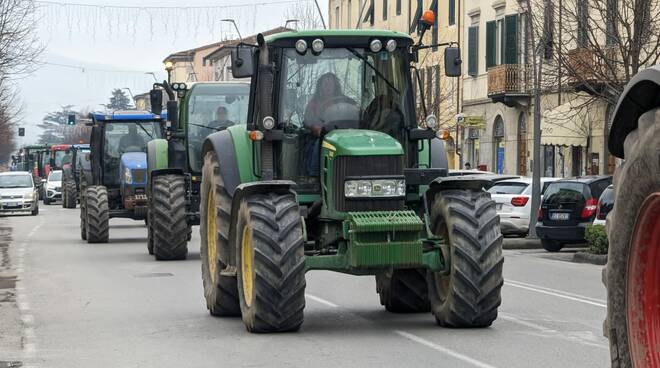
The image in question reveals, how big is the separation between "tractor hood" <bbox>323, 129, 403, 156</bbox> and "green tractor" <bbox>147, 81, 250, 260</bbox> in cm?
1016

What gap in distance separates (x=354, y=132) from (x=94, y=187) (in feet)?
56.7

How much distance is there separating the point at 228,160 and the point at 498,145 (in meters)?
38.8

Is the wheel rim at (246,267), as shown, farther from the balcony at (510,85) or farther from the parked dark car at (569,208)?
the balcony at (510,85)

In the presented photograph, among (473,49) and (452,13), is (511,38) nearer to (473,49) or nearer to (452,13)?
(473,49)

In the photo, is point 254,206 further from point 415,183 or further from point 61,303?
point 61,303

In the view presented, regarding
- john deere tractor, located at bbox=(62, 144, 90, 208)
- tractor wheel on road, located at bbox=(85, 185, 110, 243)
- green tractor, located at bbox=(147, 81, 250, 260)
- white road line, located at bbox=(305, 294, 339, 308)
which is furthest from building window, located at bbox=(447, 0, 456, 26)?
white road line, located at bbox=(305, 294, 339, 308)

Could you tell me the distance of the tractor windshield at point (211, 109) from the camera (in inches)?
984

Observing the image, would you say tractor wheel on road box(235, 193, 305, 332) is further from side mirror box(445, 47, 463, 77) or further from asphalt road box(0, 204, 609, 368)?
side mirror box(445, 47, 463, 77)

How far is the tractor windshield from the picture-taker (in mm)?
25000

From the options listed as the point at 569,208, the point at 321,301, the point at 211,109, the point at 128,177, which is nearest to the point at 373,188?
the point at 321,301

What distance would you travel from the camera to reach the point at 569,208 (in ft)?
94.3

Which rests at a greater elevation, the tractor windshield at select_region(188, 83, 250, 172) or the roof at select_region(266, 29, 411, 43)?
the roof at select_region(266, 29, 411, 43)

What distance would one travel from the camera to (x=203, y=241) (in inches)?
640

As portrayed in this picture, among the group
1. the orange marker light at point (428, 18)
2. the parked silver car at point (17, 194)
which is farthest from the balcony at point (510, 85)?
the orange marker light at point (428, 18)
